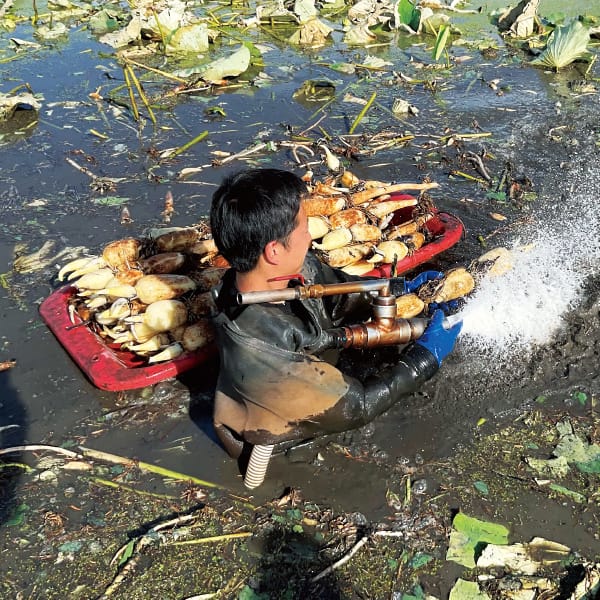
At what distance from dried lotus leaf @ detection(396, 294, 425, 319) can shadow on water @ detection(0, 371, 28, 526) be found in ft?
7.80

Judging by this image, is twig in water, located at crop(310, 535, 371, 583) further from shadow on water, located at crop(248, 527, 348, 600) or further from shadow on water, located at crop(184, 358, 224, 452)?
shadow on water, located at crop(184, 358, 224, 452)

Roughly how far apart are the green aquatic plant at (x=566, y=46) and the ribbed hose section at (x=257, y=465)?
7636mm

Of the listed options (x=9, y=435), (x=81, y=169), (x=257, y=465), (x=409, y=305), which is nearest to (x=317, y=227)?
(x=409, y=305)

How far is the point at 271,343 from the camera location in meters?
2.82

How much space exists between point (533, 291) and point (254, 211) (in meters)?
2.49

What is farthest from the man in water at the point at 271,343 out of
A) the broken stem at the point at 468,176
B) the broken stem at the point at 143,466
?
the broken stem at the point at 468,176

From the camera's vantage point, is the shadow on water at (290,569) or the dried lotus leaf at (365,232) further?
the dried lotus leaf at (365,232)

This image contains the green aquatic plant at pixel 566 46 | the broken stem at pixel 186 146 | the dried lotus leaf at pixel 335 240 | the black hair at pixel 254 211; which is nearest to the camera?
the black hair at pixel 254 211

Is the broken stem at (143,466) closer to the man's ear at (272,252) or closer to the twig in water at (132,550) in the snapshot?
the twig in water at (132,550)

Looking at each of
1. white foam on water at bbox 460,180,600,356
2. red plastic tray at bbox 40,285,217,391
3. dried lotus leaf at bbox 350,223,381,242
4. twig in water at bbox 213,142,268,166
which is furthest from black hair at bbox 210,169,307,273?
twig in water at bbox 213,142,268,166

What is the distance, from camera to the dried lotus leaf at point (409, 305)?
3.89m

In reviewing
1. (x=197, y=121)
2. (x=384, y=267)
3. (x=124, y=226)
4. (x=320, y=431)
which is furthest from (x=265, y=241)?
(x=197, y=121)

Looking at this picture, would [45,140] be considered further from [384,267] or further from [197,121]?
[384,267]

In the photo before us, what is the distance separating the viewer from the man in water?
270 cm
